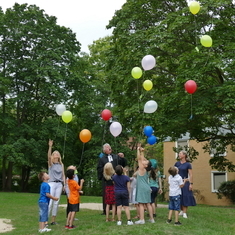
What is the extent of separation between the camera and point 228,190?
25.7 m

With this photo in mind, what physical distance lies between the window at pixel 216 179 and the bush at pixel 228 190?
1444 mm

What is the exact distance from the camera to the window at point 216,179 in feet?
90.7

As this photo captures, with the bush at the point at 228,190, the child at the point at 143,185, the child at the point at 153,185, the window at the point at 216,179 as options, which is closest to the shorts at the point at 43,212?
the child at the point at 143,185

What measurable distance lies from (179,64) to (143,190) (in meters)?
9.18

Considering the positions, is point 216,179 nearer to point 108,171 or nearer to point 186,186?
point 186,186

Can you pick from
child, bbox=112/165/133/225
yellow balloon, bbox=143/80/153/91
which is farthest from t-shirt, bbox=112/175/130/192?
yellow balloon, bbox=143/80/153/91

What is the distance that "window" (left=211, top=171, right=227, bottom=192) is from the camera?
27.6 m

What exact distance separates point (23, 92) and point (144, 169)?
21.1m

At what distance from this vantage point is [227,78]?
15.8m

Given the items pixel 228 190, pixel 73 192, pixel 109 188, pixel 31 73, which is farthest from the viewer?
pixel 31 73

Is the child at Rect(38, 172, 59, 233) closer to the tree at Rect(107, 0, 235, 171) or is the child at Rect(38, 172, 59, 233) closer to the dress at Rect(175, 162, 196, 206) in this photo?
the dress at Rect(175, 162, 196, 206)

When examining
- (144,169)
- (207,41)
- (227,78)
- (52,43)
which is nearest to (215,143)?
(227,78)

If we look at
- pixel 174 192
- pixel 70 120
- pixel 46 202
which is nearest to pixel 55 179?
pixel 46 202

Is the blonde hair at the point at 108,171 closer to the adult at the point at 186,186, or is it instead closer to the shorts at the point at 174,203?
the shorts at the point at 174,203
